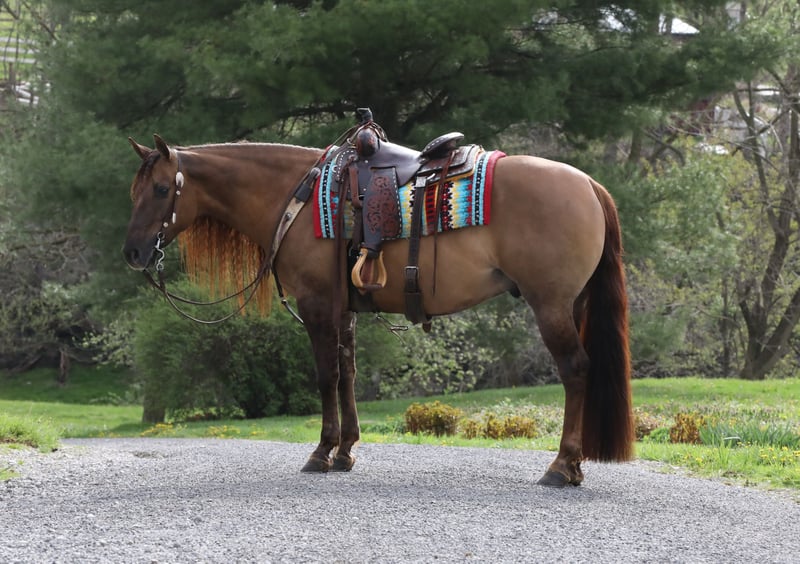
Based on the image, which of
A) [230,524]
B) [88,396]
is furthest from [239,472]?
[88,396]

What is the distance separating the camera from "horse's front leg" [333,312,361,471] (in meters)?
6.67

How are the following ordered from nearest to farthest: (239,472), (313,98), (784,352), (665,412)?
(239,472) → (665,412) → (313,98) → (784,352)

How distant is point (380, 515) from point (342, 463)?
1.77 metres

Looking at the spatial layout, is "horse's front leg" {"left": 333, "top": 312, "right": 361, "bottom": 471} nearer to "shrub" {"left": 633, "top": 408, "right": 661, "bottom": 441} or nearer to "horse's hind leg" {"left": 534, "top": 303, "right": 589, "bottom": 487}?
"horse's hind leg" {"left": 534, "top": 303, "right": 589, "bottom": 487}

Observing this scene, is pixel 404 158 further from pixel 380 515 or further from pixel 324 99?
pixel 324 99

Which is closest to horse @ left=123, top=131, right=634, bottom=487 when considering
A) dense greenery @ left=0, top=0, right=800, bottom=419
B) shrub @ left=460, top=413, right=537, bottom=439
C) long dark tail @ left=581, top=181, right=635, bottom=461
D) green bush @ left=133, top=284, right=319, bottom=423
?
long dark tail @ left=581, top=181, right=635, bottom=461

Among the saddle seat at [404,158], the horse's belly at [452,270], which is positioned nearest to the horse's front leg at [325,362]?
the horse's belly at [452,270]

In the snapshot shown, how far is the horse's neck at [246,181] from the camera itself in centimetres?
667

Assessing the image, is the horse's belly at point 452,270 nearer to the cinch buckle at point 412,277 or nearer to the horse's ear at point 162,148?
the cinch buckle at point 412,277

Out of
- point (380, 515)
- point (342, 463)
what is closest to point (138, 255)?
point (342, 463)

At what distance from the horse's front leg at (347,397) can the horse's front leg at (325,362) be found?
111mm

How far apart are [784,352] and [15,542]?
20.6 metres

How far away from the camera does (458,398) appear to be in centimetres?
1705

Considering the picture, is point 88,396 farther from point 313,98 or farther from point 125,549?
point 125,549
